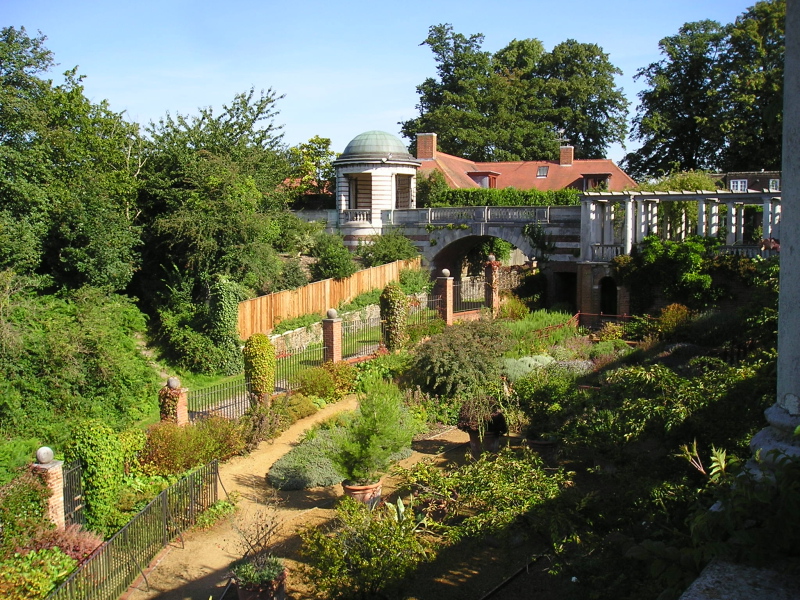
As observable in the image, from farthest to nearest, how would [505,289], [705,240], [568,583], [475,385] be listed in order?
[505,289], [705,240], [475,385], [568,583]

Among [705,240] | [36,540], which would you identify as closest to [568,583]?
[36,540]

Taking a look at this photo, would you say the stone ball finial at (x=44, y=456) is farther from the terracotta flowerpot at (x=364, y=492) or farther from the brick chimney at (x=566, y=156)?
the brick chimney at (x=566, y=156)

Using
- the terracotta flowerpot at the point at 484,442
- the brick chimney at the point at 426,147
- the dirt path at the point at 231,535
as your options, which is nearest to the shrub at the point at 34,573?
the dirt path at the point at 231,535

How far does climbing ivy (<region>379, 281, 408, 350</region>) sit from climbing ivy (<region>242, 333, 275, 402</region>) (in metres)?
4.92

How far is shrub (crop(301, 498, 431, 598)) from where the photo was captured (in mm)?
8359

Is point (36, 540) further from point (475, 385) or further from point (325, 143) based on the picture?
point (325, 143)

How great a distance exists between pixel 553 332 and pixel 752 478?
1879 centimetres

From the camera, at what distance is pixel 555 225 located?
28.1 meters

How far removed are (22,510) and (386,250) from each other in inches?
838

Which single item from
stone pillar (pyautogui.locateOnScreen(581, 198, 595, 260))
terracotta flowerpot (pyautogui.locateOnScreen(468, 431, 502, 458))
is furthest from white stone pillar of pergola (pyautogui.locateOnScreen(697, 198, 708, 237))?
terracotta flowerpot (pyautogui.locateOnScreen(468, 431, 502, 458))

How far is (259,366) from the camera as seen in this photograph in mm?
16750

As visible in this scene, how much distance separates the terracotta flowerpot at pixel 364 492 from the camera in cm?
1128

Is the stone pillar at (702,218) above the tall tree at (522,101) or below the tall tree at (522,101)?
below

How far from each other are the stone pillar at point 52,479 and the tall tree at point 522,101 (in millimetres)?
38473
